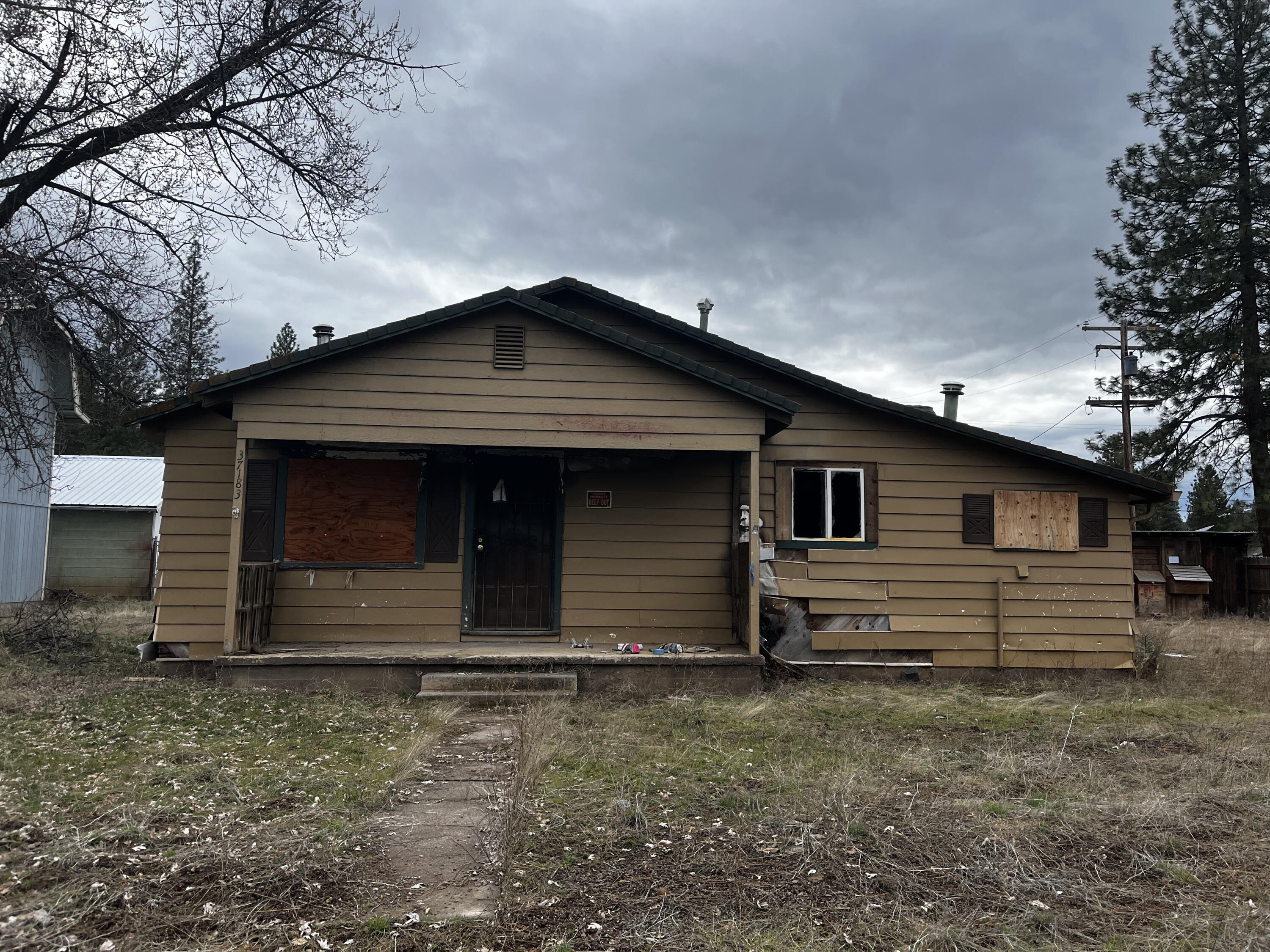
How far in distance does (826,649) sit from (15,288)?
30.1ft

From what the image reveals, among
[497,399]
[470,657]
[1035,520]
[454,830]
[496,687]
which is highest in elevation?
[497,399]

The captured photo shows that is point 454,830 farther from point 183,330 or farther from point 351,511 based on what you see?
point 183,330

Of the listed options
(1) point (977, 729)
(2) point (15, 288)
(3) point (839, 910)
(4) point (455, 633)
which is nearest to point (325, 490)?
(4) point (455, 633)

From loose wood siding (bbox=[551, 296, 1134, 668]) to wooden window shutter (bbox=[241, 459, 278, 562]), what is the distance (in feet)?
17.8

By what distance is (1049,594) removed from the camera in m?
10.2

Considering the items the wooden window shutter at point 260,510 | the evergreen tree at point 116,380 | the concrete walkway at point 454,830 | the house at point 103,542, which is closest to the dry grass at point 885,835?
the concrete walkway at point 454,830

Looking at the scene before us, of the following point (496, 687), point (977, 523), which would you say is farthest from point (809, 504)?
point (496, 687)

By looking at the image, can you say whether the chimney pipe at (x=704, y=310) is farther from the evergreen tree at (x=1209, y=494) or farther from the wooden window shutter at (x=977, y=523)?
the evergreen tree at (x=1209, y=494)

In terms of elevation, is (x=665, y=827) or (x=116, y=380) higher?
(x=116, y=380)

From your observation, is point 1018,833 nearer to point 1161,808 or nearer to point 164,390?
point 1161,808

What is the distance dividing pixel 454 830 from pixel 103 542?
66.1 ft

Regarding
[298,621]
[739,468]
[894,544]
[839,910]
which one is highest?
[739,468]

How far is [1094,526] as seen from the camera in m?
10.3

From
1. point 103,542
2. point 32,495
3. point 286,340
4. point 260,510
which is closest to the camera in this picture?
point 260,510
